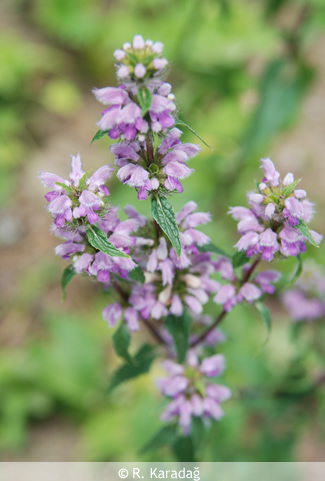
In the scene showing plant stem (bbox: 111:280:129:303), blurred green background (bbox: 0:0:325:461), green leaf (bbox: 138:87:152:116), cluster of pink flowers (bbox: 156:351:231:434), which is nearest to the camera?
green leaf (bbox: 138:87:152:116)

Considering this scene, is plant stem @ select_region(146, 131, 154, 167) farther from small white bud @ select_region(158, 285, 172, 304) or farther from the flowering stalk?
small white bud @ select_region(158, 285, 172, 304)

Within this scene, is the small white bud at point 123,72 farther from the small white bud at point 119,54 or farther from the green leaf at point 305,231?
the green leaf at point 305,231

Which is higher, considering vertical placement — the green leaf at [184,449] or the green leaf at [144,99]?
the green leaf at [144,99]

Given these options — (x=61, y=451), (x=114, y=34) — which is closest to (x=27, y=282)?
(x=61, y=451)

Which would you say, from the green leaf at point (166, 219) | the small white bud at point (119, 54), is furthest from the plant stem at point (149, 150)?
the small white bud at point (119, 54)

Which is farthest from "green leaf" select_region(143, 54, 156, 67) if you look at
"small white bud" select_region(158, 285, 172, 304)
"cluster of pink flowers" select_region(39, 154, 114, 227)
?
"small white bud" select_region(158, 285, 172, 304)

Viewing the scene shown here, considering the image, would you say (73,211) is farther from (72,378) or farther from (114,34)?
(114,34)

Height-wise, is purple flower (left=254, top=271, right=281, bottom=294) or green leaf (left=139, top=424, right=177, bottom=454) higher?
purple flower (left=254, top=271, right=281, bottom=294)

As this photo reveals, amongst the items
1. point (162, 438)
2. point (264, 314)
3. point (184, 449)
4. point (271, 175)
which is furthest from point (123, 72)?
point (184, 449)
